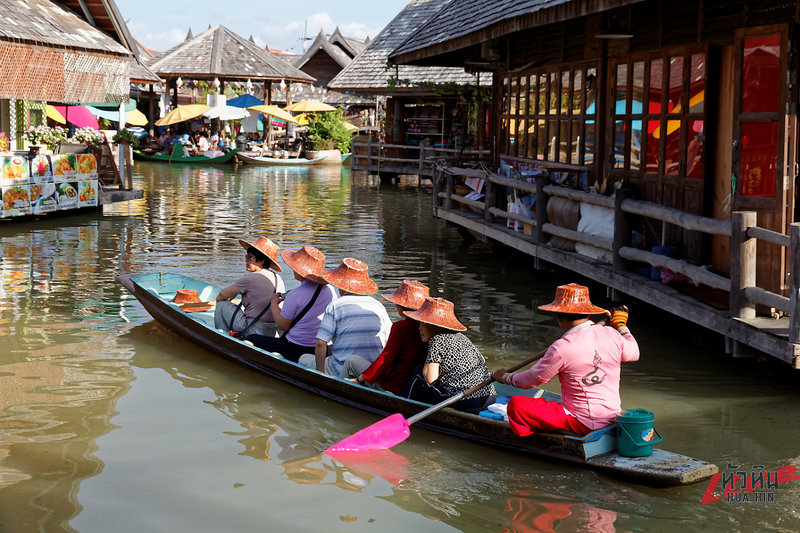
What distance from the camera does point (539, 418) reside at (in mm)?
6883

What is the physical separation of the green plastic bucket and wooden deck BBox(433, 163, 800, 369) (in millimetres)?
1783

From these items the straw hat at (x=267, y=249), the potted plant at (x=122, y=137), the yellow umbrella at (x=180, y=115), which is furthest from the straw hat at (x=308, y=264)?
the yellow umbrella at (x=180, y=115)

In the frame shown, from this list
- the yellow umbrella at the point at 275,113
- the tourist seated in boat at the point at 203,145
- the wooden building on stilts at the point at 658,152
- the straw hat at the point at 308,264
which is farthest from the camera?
the tourist seated in boat at the point at 203,145

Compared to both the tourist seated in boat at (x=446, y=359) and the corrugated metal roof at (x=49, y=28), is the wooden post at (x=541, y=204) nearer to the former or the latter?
the tourist seated in boat at (x=446, y=359)

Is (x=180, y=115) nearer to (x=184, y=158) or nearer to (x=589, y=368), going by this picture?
(x=184, y=158)

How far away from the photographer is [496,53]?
1738cm

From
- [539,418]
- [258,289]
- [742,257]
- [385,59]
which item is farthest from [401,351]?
[385,59]

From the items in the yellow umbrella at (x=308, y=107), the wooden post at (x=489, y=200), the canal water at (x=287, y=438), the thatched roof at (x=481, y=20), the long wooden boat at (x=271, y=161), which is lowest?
the canal water at (x=287, y=438)

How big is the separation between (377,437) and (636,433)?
1.84 metres

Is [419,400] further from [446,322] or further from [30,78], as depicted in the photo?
[30,78]

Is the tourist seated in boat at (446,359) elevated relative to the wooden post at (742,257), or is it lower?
lower

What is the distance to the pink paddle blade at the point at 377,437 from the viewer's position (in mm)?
7223

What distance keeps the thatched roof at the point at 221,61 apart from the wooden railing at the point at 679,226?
29.9 meters

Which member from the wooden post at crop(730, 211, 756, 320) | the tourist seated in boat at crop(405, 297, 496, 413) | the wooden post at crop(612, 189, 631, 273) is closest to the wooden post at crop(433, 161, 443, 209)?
the wooden post at crop(612, 189, 631, 273)
